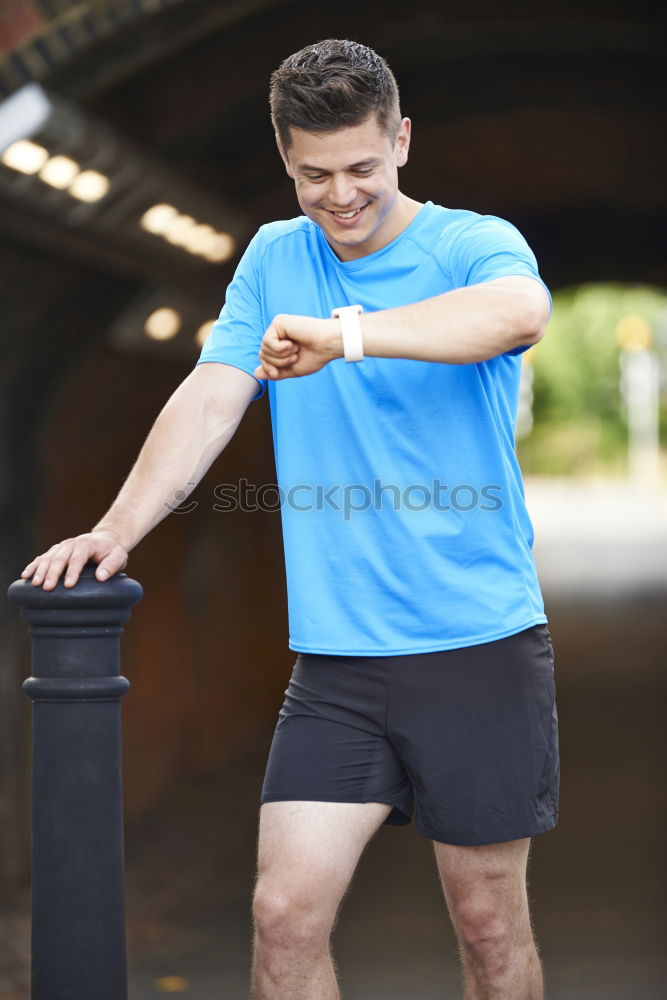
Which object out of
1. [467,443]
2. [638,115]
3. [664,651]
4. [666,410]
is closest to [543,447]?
[666,410]

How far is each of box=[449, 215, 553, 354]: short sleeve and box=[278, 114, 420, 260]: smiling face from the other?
139 millimetres

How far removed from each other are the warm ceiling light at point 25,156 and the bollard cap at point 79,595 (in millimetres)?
3041

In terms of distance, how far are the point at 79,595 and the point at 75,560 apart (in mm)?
60

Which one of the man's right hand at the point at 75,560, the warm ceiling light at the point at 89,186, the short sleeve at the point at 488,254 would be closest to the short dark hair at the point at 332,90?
the short sleeve at the point at 488,254

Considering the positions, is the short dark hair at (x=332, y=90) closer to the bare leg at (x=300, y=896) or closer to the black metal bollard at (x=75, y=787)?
the black metal bollard at (x=75, y=787)

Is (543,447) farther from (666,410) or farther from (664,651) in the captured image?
(664,651)

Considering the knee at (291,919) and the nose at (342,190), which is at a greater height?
the nose at (342,190)

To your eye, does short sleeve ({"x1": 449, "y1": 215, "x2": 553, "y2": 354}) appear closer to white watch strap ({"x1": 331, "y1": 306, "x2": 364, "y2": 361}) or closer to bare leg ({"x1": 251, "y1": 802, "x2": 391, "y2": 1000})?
white watch strap ({"x1": 331, "y1": 306, "x2": 364, "y2": 361})

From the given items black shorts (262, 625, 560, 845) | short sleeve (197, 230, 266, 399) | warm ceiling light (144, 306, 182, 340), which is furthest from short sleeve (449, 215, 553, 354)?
warm ceiling light (144, 306, 182, 340)

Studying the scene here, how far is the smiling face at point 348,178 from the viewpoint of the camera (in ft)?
7.69

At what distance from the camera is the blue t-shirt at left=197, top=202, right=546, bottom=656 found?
8.01ft

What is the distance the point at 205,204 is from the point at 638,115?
318cm

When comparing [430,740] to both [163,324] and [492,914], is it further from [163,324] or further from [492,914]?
[163,324]

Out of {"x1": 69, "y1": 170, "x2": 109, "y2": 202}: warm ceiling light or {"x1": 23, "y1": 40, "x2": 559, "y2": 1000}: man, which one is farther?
{"x1": 69, "y1": 170, "x2": 109, "y2": 202}: warm ceiling light
